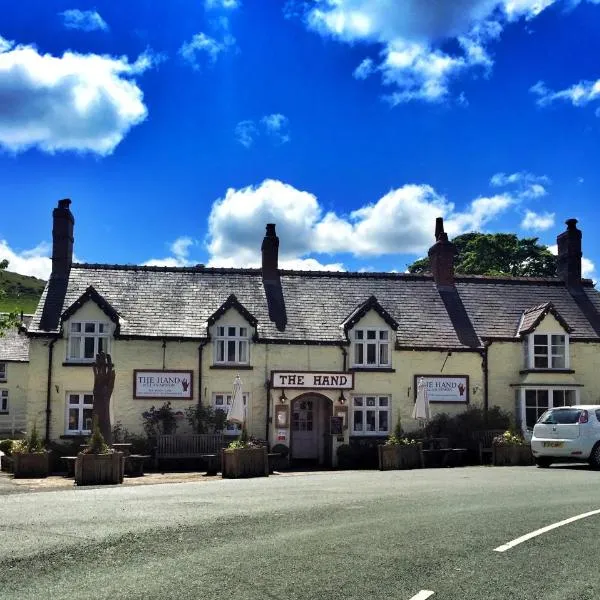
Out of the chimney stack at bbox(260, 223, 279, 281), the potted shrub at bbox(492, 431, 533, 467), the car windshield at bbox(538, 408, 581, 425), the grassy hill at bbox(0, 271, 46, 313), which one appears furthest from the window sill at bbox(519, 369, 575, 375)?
the grassy hill at bbox(0, 271, 46, 313)

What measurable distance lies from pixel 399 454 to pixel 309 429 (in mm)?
5312

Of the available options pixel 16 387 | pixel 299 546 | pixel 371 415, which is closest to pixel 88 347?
pixel 371 415

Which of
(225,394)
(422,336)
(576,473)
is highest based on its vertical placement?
(422,336)

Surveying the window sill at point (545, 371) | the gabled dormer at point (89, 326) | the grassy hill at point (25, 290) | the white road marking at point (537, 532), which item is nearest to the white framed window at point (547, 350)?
the window sill at point (545, 371)

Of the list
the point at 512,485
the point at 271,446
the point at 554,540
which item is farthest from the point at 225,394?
the point at 554,540

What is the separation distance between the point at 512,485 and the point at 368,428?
12029 millimetres

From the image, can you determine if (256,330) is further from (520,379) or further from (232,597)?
(232,597)

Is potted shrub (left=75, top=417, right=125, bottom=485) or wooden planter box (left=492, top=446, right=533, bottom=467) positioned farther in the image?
wooden planter box (left=492, top=446, right=533, bottom=467)

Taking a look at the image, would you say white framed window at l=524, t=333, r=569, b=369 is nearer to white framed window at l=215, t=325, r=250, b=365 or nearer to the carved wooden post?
white framed window at l=215, t=325, r=250, b=365

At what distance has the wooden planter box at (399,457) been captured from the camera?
2256cm

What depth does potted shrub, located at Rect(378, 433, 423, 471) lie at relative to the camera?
2256cm

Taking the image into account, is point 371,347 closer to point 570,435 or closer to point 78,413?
point 570,435

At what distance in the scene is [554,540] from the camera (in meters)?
8.95

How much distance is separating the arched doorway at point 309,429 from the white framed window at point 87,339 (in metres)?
7.12
